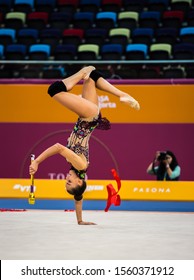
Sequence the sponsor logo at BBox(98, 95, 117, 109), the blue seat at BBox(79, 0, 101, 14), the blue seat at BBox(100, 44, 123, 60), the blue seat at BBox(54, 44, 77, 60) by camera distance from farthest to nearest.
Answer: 1. the blue seat at BBox(79, 0, 101, 14)
2. the blue seat at BBox(54, 44, 77, 60)
3. the blue seat at BBox(100, 44, 123, 60)
4. the sponsor logo at BBox(98, 95, 117, 109)

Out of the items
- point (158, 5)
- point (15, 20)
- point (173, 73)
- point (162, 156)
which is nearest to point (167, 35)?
point (158, 5)

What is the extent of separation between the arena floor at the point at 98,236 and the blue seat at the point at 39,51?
16.4 feet

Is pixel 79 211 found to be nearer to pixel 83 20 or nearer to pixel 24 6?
pixel 83 20

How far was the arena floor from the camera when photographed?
20.2ft

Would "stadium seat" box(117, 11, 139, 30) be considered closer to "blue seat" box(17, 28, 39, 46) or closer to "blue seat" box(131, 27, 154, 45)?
"blue seat" box(131, 27, 154, 45)

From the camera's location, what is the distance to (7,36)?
49.3ft

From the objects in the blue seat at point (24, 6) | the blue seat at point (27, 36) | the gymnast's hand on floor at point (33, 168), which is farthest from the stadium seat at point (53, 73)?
the gymnast's hand on floor at point (33, 168)

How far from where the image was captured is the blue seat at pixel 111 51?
1373 centimetres

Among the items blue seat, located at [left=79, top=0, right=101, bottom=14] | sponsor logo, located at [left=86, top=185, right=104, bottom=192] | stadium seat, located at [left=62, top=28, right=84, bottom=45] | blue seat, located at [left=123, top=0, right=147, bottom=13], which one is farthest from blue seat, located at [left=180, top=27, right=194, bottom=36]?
sponsor logo, located at [left=86, top=185, right=104, bottom=192]

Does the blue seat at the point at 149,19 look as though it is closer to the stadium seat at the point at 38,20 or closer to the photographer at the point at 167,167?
the stadium seat at the point at 38,20

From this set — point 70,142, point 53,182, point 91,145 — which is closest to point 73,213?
point 53,182

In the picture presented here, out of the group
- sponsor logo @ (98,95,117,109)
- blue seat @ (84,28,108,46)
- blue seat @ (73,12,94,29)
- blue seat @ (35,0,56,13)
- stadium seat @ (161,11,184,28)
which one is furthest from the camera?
blue seat @ (35,0,56,13)

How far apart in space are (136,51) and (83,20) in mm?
2255

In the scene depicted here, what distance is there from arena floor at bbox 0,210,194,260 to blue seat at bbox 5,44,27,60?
506 centimetres
